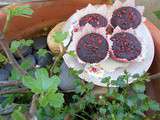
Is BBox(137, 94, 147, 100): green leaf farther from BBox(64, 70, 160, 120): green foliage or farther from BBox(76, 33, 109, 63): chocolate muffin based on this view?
BBox(76, 33, 109, 63): chocolate muffin

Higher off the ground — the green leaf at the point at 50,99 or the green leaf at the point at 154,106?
the green leaf at the point at 50,99

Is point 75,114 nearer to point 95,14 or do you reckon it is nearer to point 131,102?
point 131,102

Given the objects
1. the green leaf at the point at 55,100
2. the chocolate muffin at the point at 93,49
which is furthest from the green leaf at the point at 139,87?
the green leaf at the point at 55,100

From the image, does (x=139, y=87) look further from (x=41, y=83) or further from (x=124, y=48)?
(x=41, y=83)

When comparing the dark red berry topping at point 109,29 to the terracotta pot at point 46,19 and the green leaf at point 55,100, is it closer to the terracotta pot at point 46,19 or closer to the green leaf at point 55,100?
the terracotta pot at point 46,19

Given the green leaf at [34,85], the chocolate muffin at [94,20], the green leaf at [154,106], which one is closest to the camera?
the green leaf at [34,85]
